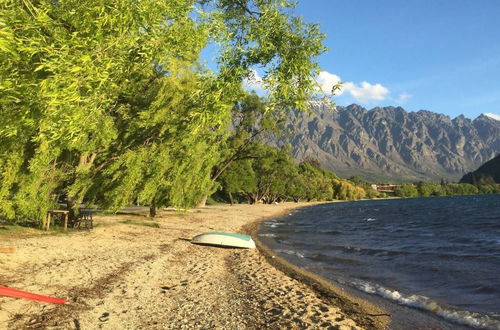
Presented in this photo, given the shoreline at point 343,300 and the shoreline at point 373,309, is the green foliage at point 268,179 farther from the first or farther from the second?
the shoreline at point 373,309

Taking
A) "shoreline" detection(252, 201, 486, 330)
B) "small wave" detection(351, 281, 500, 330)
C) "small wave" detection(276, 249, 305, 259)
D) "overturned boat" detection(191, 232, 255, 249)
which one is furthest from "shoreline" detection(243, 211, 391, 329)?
"overturned boat" detection(191, 232, 255, 249)

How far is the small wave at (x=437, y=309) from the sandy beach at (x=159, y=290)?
1.50 meters

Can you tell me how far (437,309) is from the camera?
37.2ft

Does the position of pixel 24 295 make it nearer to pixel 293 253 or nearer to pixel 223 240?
pixel 223 240

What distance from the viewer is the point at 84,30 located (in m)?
6.10

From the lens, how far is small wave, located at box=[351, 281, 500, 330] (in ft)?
33.5

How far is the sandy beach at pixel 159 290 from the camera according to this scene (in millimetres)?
8305

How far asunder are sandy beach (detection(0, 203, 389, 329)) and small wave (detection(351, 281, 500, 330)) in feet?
4.93

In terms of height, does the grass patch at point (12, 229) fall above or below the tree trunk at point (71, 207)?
below

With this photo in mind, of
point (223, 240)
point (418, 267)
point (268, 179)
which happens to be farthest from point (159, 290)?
point (268, 179)

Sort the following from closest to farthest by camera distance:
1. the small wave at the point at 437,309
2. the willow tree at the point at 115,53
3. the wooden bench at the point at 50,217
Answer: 1. the willow tree at the point at 115,53
2. the small wave at the point at 437,309
3. the wooden bench at the point at 50,217

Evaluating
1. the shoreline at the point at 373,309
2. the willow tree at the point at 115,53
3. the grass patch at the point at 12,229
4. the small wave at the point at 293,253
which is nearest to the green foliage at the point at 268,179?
the small wave at the point at 293,253

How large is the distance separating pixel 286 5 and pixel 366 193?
205m

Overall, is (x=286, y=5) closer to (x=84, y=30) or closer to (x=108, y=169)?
(x=84, y=30)
